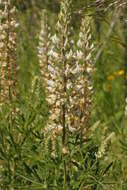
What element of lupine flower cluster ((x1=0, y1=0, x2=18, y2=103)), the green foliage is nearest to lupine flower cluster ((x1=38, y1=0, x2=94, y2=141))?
the green foliage

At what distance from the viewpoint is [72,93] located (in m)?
2.77

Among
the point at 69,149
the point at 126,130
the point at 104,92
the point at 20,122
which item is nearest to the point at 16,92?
the point at 20,122

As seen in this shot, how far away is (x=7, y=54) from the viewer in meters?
3.39

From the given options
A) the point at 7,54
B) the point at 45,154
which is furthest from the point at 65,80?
the point at 7,54

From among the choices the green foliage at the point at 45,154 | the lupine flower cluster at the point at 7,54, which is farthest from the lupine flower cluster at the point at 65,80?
the lupine flower cluster at the point at 7,54

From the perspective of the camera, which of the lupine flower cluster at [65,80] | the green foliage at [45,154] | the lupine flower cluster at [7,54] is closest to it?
the lupine flower cluster at [65,80]

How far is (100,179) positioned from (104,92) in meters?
4.01

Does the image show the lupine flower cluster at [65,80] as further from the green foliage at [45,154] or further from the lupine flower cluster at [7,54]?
the lupine flower cluster at [7,54]

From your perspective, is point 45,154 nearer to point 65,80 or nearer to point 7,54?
point 65,80

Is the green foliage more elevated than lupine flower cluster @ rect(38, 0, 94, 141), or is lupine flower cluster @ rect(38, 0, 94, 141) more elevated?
lupine flower cluster @ rect(38, 0, 94, 141)

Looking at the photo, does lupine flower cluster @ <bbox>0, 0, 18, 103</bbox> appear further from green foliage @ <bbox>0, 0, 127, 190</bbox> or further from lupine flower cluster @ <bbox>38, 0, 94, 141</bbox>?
lupine flower cluster @ <bbox>38, 0, 94, 141</bbox>

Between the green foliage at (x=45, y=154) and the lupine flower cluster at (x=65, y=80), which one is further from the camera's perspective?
the green foliage at (x=45, y=154)

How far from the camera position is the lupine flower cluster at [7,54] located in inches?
134

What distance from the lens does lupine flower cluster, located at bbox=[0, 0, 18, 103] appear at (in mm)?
3395
